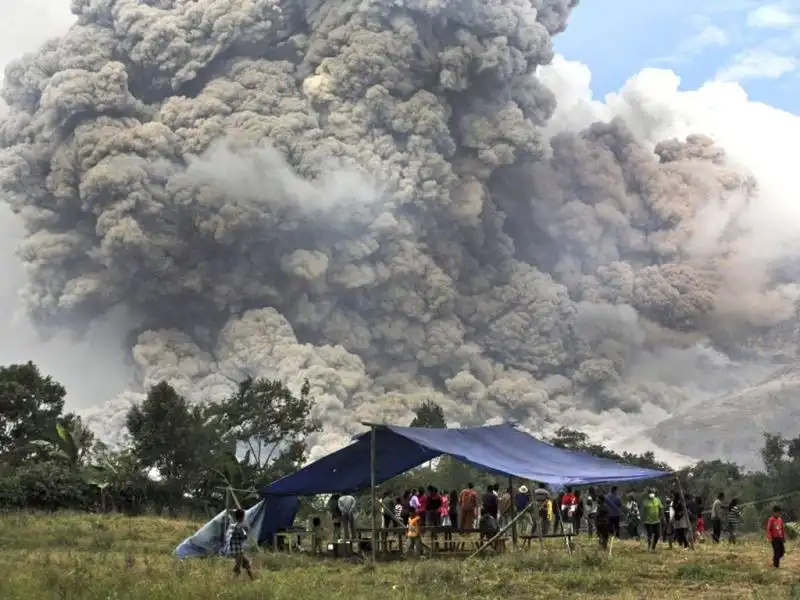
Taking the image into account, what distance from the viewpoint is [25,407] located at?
117 feet

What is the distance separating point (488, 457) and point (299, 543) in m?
4.23

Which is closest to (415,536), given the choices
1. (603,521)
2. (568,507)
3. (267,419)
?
(603,521)

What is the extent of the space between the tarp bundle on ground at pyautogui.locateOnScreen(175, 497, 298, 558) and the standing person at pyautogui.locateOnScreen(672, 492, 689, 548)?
695cm

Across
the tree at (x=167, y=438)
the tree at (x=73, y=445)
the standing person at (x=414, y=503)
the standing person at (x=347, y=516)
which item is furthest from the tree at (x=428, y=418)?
the standing person at (x=347, y=516)

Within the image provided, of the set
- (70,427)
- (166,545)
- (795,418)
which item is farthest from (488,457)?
(795,418)

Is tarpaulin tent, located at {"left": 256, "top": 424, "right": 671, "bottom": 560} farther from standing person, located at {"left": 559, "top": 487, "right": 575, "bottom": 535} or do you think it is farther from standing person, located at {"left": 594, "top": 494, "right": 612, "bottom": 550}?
standing person, located at {"left": 559, "top": 487, "right": 575, "bottom": 535}

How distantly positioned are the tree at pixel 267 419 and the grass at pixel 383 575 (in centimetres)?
1912

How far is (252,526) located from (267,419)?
19.7m

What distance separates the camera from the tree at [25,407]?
34.6m

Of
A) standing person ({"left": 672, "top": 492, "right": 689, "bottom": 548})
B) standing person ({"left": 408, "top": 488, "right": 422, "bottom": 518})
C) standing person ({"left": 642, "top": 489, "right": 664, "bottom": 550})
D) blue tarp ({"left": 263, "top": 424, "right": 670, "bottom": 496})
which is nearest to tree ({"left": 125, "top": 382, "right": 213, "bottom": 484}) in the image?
standing person ({"left": 408, "top": 488, "right": 422, "bottom": 518})

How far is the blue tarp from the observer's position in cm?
1466

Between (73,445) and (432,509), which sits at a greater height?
(73,445)

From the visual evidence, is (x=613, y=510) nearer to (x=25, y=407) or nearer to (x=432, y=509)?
(x=432, y=509)

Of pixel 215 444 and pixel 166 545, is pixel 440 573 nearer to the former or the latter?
pixel 166 545
